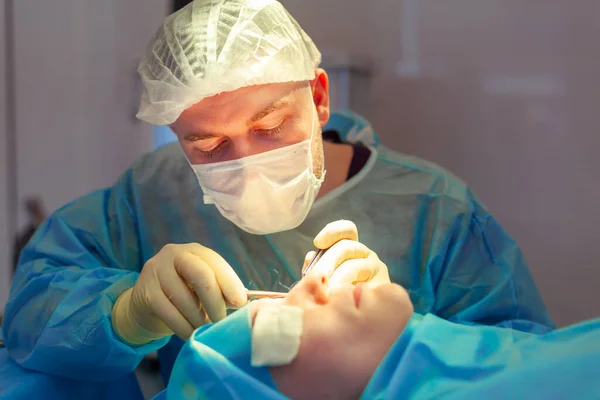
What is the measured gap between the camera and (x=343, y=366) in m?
1.04

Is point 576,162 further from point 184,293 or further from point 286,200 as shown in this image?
point 184,293

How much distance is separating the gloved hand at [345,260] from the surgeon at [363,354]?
0.08 metres

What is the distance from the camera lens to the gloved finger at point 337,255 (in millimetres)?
1201

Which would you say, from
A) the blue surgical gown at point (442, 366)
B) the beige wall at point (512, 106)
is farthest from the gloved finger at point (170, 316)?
the beige wall at point (512, 106)

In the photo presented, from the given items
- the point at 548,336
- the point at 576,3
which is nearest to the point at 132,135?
the point at 548,336

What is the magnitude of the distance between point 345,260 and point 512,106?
1112 millimetres

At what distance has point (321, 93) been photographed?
4.92ft

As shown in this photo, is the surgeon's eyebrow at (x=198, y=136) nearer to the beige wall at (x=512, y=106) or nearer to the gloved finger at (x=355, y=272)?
the gloved finger at (x=355, y=272)

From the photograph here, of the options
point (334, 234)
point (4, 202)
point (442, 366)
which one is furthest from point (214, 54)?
point (4, 202)

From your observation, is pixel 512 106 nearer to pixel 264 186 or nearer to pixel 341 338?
pixel 264 186

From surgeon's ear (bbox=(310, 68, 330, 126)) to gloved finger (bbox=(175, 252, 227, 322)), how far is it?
1.70 ft

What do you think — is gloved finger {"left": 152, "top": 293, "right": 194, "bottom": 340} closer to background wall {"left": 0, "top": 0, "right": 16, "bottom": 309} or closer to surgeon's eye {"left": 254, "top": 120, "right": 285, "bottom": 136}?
surgeon's eye {"left": 254, "top": 120, "right": 285, "bottom": 136}

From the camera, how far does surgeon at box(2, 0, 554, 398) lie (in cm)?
122

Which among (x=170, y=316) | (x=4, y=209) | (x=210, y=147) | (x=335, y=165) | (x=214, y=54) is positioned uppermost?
(x=214, y=54)
